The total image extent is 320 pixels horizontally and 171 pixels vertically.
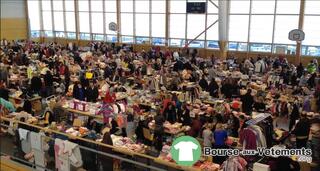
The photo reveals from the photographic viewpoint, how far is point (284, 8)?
26.2 metres

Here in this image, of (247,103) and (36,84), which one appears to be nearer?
(247,103)

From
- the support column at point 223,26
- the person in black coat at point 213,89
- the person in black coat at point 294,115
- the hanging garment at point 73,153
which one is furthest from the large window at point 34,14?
the hanging garment at point 73,153

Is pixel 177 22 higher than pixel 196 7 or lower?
lower

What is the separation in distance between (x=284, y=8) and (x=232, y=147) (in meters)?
17.9

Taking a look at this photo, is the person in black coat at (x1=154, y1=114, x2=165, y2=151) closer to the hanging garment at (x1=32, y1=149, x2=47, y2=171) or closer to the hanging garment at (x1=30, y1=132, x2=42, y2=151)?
the hanging garment at (x1=32, y1=149, x2=47, y2=171)

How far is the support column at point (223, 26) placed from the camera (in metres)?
26.5

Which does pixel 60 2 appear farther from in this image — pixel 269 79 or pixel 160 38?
pixel 269 79

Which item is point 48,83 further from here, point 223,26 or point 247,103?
point 223,26

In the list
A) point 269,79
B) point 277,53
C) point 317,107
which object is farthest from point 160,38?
point 317,107

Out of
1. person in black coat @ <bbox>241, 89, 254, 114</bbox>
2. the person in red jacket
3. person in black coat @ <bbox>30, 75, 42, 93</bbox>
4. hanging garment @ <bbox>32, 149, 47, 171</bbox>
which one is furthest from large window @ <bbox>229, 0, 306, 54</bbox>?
hanging garment @ <bbox>32, 149, 47, 171</bbox>

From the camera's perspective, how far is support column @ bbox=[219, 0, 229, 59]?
2655 centimetres

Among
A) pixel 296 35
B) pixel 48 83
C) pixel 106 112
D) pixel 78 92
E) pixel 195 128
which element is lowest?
pixel 195 128

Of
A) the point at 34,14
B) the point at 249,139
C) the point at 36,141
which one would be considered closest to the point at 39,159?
the point at 36,141

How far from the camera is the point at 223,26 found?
27.2 metres
